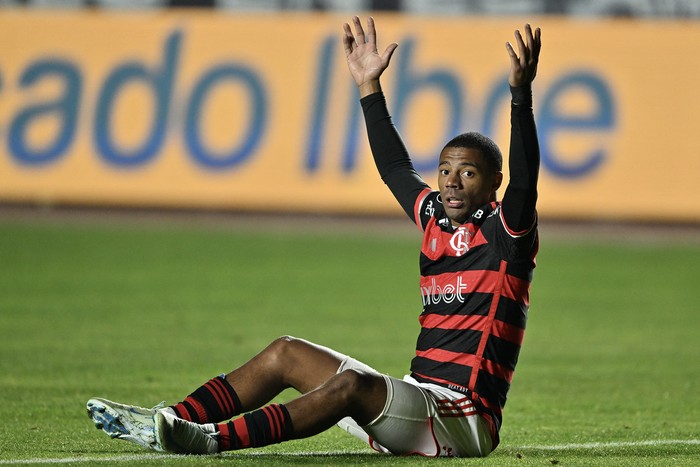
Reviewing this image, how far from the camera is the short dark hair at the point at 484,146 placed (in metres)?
7.04

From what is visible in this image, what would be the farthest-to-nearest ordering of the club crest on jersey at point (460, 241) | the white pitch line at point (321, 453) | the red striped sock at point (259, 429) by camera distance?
the club crest on jersey at point (460, 241)
the white pitch line at point (321, 453)
the red striped sock at point (259, 429)

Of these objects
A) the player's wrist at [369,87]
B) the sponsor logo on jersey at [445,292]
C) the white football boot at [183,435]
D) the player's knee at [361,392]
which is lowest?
the white football boot at [183,435]

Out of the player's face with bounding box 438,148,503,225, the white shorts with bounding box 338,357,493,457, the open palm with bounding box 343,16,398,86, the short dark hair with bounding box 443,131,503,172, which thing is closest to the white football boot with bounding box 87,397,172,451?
the white shorts with bounding box 338,357,493,457

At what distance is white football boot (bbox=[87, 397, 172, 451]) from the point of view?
6348mm

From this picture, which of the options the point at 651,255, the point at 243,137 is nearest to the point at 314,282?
the point at 651,255

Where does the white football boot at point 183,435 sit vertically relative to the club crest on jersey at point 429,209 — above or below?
below

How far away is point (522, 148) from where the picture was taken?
6570mm

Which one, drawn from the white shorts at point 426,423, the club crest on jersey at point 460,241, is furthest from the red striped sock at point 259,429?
the club crest on jersey at point 460,241

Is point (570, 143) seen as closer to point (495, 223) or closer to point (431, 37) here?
point (431, 37)

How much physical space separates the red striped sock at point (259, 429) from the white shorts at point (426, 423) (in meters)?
0.45

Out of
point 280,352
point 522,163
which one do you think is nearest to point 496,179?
point 522,163

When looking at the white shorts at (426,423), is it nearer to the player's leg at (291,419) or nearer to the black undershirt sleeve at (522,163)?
the player's leg at (291,419)

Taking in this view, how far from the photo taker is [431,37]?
23.7 m

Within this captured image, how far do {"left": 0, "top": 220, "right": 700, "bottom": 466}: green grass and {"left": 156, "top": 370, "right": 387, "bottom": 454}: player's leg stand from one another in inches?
5.9
